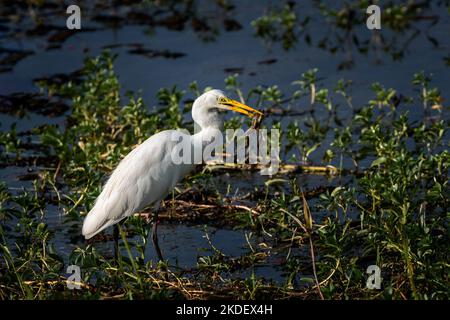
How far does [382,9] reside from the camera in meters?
12.6

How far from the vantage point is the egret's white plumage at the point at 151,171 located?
6.38 m

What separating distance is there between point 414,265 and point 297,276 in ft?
2.85

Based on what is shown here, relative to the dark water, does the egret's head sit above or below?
below

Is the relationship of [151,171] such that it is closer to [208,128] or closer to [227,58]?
[208,128]

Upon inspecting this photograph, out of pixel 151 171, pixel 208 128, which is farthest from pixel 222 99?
pixel 151 171

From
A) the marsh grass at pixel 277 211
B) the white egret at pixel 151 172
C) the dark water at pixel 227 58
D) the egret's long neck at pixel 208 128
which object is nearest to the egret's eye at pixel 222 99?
the white egret at pixel 151 172

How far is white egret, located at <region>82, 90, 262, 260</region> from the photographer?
638 cm

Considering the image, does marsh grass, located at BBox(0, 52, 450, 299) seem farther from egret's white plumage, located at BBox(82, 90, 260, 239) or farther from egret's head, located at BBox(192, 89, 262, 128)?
egret's head, located at BBox(192, 89, 262, 128)

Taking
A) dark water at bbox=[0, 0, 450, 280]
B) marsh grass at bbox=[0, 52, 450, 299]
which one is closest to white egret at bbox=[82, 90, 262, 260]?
marsh grass at bbox=[0, 52, 450, 299]

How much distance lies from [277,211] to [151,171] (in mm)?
932

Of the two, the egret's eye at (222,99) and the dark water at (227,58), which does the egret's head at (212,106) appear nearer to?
the egret's eye at (222,99)

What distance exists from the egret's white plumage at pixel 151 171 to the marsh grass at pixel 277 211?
267mm

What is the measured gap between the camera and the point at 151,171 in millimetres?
6469
